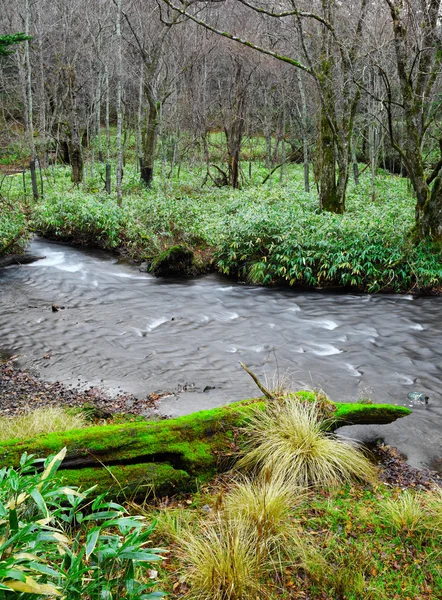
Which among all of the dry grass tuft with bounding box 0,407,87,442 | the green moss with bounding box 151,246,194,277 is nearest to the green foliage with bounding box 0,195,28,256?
the green moss with bounding box 151,246,194,277

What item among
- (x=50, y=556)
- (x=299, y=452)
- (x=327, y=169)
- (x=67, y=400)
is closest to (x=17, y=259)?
(x=67, y=400)

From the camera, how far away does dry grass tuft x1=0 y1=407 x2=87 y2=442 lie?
14.9ft

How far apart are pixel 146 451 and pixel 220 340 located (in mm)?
5021

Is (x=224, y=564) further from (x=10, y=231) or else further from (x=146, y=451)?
(x=10, y=231)

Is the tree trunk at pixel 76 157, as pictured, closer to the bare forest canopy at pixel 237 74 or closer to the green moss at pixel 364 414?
the bare forest canopy at pixel 237 74

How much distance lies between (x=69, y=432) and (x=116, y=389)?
2.98 metres

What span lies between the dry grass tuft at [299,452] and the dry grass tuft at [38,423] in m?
1.92

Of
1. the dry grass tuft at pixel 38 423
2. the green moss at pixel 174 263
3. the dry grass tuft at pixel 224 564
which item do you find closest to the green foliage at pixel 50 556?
the dry grass tuft at pixel 224 564

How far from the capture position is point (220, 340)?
8.58 m

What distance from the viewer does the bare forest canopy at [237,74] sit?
12.6m

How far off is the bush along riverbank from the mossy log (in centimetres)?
781

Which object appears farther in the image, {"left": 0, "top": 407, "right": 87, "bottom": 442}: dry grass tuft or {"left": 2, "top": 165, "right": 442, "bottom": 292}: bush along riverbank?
{"left": 2, "top": 165, "right": 442, "bottom": 292}: bush along riverbank

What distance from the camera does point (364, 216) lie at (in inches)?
503

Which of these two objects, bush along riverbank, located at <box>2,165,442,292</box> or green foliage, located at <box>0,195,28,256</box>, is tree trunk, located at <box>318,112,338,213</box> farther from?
green foliage, located at <box>0,195,28,256</box>
